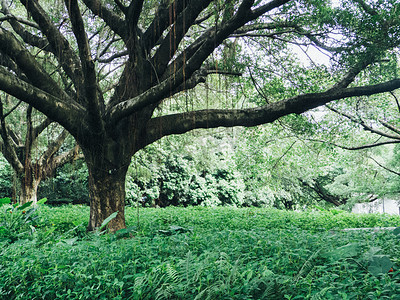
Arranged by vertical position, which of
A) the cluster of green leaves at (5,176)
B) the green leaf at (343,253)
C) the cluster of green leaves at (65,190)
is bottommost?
the green leaf at (343,253)

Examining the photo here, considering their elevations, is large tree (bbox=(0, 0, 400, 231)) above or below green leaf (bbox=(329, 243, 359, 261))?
above

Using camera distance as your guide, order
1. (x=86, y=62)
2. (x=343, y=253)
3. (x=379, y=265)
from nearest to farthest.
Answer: (x=379, y=265) < (x=343, y=253) < (x=86, y=62)

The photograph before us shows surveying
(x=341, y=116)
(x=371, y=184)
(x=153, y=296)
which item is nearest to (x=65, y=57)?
(x=153, y=296)

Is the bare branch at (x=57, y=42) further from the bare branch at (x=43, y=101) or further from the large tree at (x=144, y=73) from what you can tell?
the bare branch at (x=43, y=101)

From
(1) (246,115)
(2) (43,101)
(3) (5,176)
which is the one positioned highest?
(2) (43,101)

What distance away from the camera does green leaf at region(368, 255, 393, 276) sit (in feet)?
8.18

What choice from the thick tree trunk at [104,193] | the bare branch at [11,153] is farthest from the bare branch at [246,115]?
the bare branch at [11,153]

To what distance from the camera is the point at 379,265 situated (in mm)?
2572

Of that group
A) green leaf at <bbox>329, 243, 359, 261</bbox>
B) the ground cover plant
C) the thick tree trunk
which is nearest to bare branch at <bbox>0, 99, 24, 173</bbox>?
the thick tree trunk

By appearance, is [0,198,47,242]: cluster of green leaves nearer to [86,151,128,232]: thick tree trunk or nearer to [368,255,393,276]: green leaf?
[86,151,128,232]: thick tree trunk

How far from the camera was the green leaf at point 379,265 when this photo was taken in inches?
98.2

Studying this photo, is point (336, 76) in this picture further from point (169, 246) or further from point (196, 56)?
point (169, 246)

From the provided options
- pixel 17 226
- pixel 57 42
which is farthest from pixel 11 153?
pixel 17 226

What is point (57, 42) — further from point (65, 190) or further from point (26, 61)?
point (65, 190)
